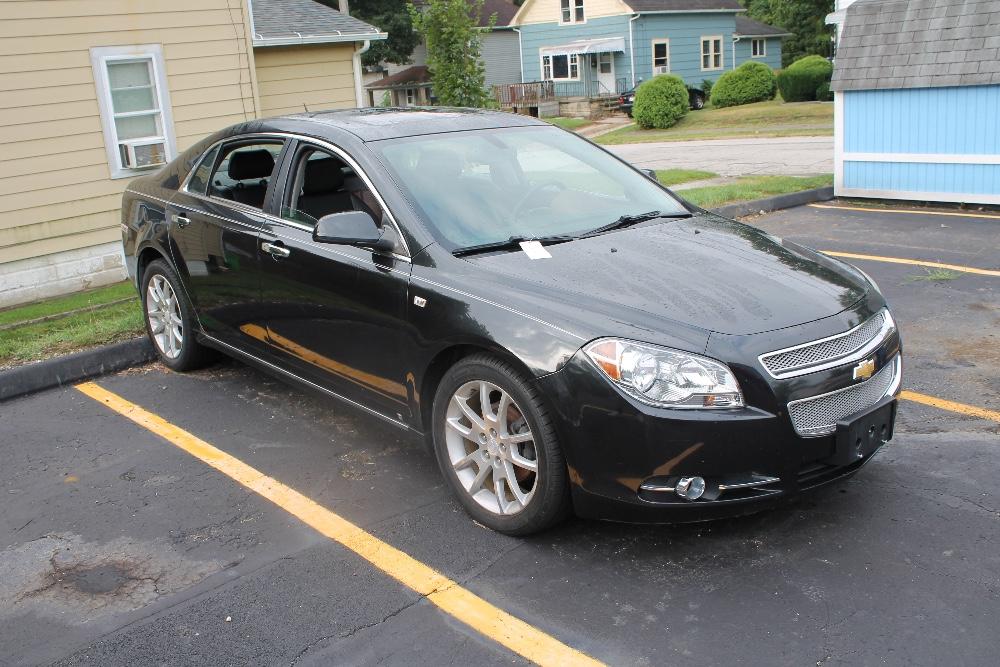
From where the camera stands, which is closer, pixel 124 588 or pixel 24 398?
pixel 124 588

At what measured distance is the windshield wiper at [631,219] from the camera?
4.62 m

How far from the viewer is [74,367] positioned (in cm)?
653

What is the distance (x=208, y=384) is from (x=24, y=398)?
1.22 m

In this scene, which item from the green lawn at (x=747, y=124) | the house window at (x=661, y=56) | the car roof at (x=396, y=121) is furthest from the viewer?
→ the house window at (x=661, y=56)

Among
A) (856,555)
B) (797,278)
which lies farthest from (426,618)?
(797,278)

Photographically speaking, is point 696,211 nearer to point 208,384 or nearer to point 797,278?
point 797,278

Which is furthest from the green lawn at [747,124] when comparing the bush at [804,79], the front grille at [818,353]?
the front grille at [818,353]

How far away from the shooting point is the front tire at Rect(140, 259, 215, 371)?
6.17m

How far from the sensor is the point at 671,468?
3516mm

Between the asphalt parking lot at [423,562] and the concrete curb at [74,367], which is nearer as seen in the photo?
the asphalt parking lot at [423,562]

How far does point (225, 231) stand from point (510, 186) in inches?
70.7

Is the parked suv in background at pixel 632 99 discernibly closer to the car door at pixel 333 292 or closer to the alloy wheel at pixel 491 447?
the car door at pixel 333 292

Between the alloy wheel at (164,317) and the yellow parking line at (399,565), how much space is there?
3.14 ft

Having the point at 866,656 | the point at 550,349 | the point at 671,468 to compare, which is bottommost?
the point at 866,656
